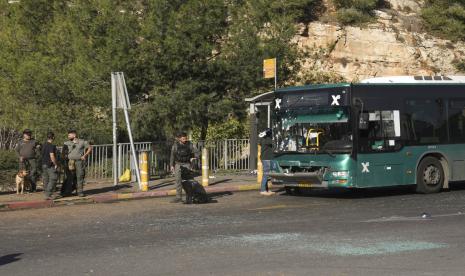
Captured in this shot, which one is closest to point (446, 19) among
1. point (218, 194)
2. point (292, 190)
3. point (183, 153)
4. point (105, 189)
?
point (292, 190)

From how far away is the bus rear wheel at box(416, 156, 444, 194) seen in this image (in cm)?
1636

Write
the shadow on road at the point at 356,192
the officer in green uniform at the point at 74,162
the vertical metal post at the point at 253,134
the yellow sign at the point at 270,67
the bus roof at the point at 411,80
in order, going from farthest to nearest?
the vertical metal post at the point at 253,134
the yellow sign at the point at 270,67
the shadow on road at the point at 356,192
the bus roof at the point at 411,80
the officer in green uniform at the point at 74,162

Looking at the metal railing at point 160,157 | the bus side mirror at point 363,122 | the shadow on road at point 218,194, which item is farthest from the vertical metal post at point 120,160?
the bus side mirror at point 363,122

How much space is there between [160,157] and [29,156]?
6.01 metres

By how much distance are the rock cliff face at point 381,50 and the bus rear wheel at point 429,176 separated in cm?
2262

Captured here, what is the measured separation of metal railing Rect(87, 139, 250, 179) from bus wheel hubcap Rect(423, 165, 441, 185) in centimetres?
910

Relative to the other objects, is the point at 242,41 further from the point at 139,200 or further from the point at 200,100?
the point at 139,200

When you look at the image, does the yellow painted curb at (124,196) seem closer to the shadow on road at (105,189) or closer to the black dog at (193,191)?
the shadow on road at (105,189)

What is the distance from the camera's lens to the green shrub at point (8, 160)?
1838 cm

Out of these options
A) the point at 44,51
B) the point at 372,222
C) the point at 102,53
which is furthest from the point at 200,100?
the point at 372,222

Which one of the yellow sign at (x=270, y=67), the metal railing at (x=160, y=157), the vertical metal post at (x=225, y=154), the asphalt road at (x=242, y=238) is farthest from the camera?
the vertical metal post at (x=225, y=154)

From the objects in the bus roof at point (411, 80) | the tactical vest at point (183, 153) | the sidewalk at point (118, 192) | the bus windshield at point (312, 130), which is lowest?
the sidewalk at point (118, 192)

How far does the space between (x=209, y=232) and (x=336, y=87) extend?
243 inches

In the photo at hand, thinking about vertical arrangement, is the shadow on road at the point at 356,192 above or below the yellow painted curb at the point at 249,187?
below
